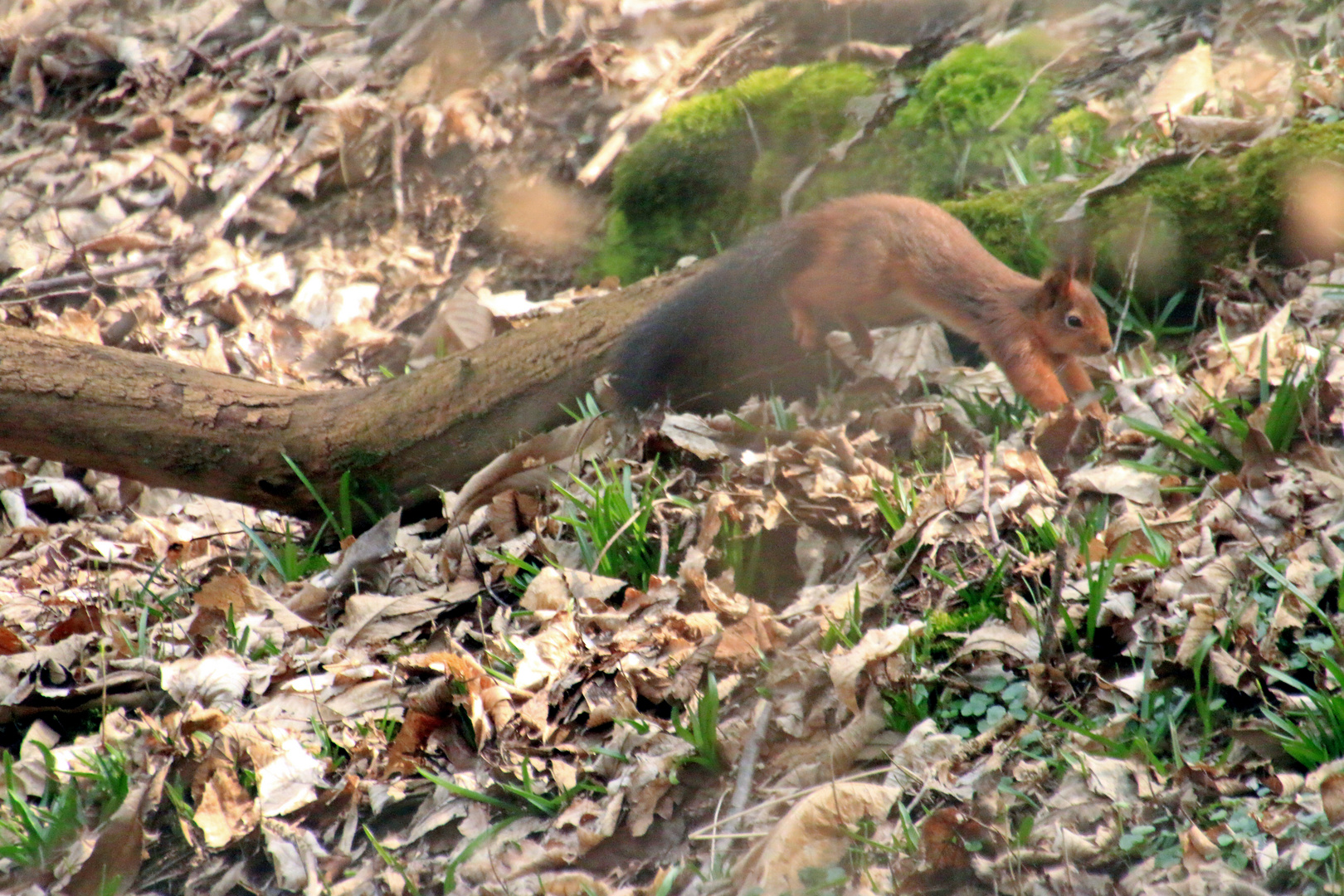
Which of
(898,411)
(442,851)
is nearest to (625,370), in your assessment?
(898,411)

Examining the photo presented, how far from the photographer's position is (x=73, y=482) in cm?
493

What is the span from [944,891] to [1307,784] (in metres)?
0.69

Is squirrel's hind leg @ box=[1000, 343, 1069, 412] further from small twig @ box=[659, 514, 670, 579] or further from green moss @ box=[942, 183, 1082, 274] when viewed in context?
small twig @ box=[659, 514, 670, 579]

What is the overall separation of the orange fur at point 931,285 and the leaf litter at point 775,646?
0.24 m

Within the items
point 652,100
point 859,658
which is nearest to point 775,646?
point 859,658

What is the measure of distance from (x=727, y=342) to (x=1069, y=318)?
127cm

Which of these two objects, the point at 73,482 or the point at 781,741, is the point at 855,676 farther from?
the point at 73,482

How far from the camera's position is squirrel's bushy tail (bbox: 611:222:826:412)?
3.85 metres

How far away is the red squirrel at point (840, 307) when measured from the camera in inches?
153

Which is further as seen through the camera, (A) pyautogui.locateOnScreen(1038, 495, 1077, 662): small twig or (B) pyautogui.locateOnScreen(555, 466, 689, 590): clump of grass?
(B) pyautogui.locateOnScreen(555, 466, 689, 590): clump of grass

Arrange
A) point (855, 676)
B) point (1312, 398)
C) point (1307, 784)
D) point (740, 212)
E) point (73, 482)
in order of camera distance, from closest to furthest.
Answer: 1. point (1307, 784)
2. point (855, 676)
3. point (1312, 398)
4. point (73, 482)
5. point (740, 212)

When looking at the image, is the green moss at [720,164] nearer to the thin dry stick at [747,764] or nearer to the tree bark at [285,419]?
the tree bark at [285,419]

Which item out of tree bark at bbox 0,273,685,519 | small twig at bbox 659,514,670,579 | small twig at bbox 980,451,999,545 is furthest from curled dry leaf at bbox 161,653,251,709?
small twig at bbox 980,451,999,545

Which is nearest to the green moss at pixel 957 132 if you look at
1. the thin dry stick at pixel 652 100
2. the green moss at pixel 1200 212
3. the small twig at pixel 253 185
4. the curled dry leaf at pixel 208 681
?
the green moss at pixel 1200 212
